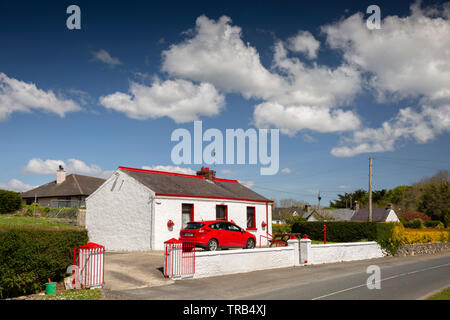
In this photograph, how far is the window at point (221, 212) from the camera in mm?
25102

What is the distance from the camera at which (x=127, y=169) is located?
23.9 m

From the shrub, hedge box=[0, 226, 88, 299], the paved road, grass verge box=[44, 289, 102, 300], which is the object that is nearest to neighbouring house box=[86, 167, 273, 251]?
the paved road

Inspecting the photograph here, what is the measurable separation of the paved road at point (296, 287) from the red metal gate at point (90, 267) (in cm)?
68

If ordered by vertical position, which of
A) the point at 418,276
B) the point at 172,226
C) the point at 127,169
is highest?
the point at 127,169

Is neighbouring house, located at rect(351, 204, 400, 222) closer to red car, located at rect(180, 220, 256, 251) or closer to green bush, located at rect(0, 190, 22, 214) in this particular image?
red car, located at rect(180, 220, 256, 251)

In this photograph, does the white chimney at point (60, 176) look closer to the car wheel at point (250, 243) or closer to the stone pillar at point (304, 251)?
the car wheel at point (250, 243)

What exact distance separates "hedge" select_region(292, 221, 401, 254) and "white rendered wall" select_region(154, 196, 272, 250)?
19.9ft

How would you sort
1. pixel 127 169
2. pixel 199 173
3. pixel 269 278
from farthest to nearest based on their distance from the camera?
pixel 199 173
pixel 127 169
pixel 269 278

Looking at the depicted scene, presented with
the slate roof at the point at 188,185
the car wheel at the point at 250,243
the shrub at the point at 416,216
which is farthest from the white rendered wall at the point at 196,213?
the shrub at the point at 416,216

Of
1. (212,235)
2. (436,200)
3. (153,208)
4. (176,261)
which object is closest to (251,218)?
(153,208)

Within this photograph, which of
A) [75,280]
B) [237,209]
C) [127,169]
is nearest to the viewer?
[75,280]
